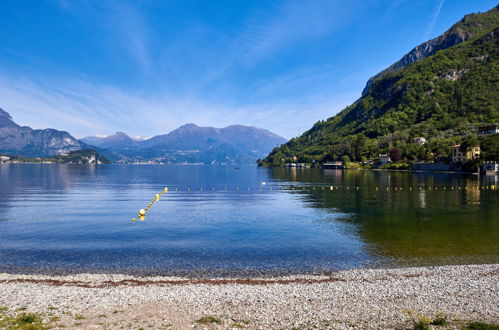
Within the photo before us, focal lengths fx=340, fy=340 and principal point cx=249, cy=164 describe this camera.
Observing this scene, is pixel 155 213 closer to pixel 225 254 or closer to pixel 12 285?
pixel 225 254

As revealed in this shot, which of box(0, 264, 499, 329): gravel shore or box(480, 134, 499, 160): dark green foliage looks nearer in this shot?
box(0, 264, 499, 329): gravel shore

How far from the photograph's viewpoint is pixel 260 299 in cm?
2169

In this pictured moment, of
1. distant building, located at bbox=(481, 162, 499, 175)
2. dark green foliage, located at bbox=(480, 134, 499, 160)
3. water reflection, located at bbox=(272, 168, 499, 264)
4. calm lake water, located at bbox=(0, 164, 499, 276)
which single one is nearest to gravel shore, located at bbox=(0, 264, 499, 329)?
calm lake water, located at bbox=(0, 164, 499, 276)

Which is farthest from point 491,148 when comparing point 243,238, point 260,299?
point 260,299

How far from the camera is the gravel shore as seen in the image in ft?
59.8

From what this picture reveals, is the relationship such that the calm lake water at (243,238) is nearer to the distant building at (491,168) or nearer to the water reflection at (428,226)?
the water reflection at (428,226)

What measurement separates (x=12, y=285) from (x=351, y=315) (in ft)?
77.4

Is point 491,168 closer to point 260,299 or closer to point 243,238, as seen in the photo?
point 243,238

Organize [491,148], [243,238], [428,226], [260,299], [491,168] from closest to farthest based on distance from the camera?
[260,299] → [243,238] → [428,226] → [491,168] → [491,148]

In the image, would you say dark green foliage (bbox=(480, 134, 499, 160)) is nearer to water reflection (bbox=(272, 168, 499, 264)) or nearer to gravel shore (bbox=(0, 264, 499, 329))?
water reflection (bbox=(272, 168, 499, 264))

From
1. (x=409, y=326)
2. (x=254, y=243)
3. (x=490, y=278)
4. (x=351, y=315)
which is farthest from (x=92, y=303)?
(x=490, y=278)

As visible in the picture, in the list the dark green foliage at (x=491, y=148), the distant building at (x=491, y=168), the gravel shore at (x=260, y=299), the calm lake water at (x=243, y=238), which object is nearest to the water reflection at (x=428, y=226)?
the calm lake water at (x=243, y=238)

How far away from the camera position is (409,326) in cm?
1742

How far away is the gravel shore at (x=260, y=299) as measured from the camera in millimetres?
18219
